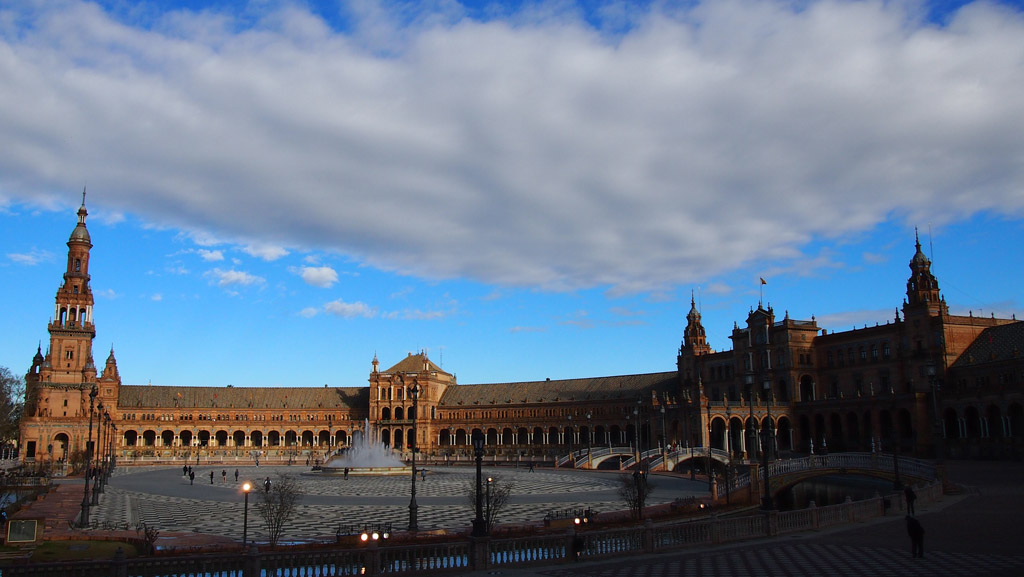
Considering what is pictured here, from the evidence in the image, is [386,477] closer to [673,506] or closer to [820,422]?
[673,506]

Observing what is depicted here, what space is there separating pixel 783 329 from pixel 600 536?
81253mm

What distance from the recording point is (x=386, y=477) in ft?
265

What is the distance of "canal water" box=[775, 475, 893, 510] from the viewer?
5597cm

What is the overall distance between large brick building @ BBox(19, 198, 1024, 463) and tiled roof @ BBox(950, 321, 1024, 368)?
0.60ft

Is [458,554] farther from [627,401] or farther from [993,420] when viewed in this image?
[627,401]

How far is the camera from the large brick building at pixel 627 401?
80.2m

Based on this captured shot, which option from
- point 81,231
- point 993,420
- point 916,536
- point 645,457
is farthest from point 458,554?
point 81,231

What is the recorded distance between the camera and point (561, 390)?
135000 millimetres

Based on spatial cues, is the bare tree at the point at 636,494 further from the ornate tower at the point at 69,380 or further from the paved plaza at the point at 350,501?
the ornate tower at the point at 69,380

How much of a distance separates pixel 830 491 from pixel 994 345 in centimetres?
3137

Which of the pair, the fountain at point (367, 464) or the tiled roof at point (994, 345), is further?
the fountain at point (367, 464)

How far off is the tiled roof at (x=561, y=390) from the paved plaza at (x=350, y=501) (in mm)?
46474

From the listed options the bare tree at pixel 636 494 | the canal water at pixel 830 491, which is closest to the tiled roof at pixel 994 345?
the canal water at pixel 830 491

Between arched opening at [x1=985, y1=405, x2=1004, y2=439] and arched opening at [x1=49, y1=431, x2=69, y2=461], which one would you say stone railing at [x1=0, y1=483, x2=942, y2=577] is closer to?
arched opening at [x1=985, y1=405, x2=1004, y2=439]
